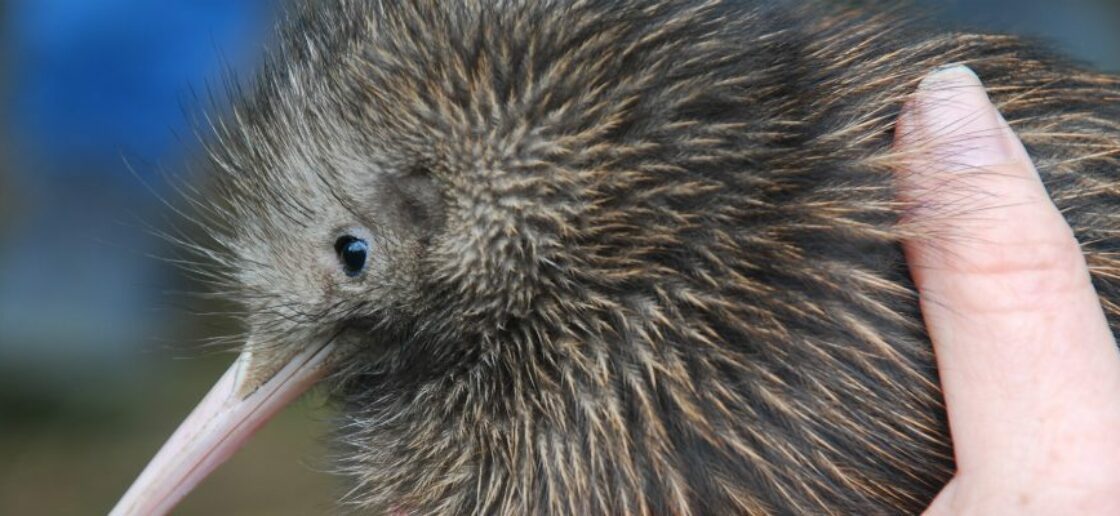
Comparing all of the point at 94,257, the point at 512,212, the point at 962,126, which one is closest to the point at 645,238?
the point at 512,212

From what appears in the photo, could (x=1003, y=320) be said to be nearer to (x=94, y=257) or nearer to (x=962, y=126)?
(x=962, y=126)

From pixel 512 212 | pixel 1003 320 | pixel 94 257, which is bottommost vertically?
pixel 1003 320

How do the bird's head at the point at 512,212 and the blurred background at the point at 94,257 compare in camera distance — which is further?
the blurred background at the point at 94,257

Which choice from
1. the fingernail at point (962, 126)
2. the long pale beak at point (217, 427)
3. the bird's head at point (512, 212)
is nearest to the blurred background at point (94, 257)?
the long pale beak at point (217, 427)

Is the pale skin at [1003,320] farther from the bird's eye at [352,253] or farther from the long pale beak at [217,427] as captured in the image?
the long pale beak at [217,427]

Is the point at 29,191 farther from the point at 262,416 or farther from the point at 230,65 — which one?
the point at 262,416

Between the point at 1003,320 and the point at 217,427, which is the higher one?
the point at 217,427

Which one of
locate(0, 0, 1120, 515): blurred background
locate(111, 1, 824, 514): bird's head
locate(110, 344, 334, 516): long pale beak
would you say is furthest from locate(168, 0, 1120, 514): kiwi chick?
locate(0, 0, 1120, 515): blurred background
